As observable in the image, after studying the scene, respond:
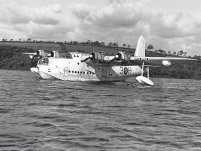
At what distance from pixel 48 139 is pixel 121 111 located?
800cm

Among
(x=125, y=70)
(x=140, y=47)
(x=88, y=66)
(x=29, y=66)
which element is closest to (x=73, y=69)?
(x=88, y=66)

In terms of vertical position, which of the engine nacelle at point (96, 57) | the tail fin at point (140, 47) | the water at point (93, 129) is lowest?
the water at point (93, 129)

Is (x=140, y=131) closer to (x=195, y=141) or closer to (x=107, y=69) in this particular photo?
(x=195, y=141)

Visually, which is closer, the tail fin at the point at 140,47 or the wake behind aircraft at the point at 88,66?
the wake behind aircraft at the point at 88,66

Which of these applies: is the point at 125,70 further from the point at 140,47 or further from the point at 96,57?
the point at 96,57

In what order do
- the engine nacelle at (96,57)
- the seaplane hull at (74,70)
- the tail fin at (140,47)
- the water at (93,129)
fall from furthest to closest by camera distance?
the tail fin at (140,47) < the engine nacelle at (96,57) < the seaplane hull at (74,70) < the water at (93,129)

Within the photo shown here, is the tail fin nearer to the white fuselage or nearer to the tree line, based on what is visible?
the white fuselage

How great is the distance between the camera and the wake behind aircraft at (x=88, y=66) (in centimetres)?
4212

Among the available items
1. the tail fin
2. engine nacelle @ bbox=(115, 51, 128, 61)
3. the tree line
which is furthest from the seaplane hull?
the tree line

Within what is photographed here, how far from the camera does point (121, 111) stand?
62.0 feet

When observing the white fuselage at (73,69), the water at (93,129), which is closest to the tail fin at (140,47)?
the white fuselage at (73,69)

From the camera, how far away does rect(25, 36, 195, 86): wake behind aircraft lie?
42.1m

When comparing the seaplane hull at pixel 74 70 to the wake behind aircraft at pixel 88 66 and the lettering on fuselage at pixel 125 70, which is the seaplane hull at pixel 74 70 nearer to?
the wake behind aircraft at pixel 88 66

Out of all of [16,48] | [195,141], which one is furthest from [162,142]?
[16,48]
